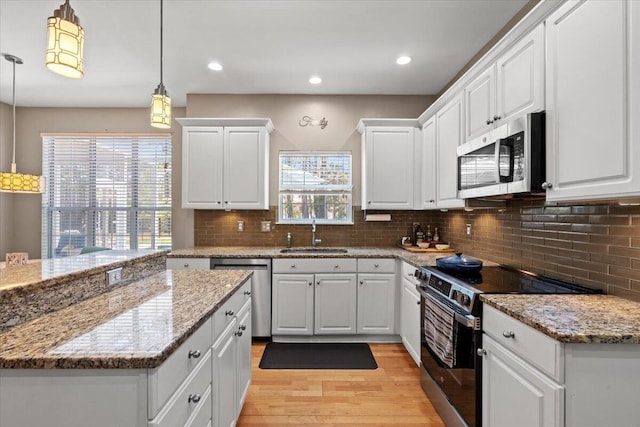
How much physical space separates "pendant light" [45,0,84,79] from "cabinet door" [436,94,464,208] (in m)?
2.48

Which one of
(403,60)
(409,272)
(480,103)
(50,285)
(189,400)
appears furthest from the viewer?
(403,60)

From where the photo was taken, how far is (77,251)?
450cm

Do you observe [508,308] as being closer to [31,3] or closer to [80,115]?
[31,3]

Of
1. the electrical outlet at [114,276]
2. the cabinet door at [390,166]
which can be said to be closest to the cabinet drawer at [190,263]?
the electrical outlet at [114,276]

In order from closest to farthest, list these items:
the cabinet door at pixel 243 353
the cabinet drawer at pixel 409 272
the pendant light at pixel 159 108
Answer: the cabinet door at pixel 243 353 → the pendant light at pixel 159 108 → the cabinet drawer at pixel 409 272

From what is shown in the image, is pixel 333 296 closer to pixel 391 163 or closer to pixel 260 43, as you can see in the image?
pixel 391 163

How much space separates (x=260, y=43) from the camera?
2824 millimetres

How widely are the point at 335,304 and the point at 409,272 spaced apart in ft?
2.75

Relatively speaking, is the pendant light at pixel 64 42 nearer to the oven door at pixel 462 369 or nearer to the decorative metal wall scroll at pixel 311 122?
the oven door at pixel 462 369

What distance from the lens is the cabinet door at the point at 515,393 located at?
3.86ft

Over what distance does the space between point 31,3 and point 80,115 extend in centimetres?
252

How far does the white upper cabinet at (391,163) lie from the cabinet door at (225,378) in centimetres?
231

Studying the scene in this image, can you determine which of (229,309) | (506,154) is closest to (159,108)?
(229,309)

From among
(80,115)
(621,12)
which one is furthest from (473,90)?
(80,115)
